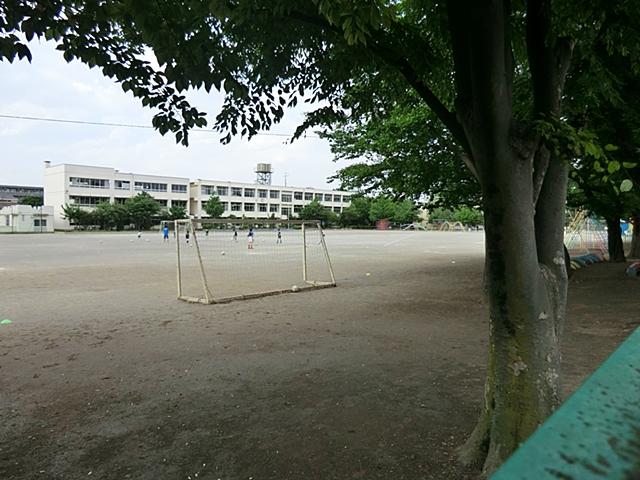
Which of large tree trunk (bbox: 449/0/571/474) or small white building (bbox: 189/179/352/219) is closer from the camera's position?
large tree trunk (bbox: 449/0/571/474)

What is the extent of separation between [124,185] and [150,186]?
15.7ft

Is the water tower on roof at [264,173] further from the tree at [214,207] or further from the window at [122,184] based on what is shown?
the window at [122,184]

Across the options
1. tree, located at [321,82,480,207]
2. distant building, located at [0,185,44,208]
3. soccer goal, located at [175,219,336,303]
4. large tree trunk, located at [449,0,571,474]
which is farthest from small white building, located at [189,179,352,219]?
large tree trunk, located at [449,0,571,474]

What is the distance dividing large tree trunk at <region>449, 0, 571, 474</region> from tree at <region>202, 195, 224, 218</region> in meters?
84.3

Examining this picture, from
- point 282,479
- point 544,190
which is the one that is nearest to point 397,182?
Answer: point 544,190

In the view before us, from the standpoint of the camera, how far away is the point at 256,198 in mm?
102125

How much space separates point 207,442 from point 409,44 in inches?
154

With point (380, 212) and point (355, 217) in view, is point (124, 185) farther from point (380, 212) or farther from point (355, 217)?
point (380, 212)

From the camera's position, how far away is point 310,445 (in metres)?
3.85

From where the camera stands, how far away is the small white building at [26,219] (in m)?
65.4

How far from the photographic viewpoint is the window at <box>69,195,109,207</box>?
7700 centimetres

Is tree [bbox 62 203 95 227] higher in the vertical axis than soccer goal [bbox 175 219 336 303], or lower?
higher

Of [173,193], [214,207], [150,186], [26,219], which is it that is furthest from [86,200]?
[214,207]

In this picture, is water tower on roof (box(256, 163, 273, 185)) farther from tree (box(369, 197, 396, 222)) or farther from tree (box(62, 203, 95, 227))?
tree (box(62, 203, 95, 227))
